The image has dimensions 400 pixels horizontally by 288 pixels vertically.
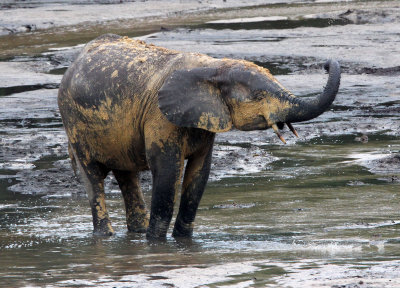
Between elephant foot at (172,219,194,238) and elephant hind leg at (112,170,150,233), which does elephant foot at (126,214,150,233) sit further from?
elephant foot at (172,219,194,238)

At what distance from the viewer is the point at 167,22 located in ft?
89.0

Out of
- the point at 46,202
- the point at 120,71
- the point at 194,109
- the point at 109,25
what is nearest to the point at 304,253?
the point at 194,109

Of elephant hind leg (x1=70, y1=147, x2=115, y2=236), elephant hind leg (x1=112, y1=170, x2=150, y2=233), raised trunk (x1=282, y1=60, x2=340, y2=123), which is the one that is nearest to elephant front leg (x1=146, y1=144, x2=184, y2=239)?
elephant hind leg (x1=70, y1=147, x2=115, y2=236)

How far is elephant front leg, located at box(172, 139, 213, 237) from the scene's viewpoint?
852 cm

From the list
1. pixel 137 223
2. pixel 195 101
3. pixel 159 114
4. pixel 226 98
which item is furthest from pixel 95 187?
pixel 226 98

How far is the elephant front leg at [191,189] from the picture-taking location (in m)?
8.52

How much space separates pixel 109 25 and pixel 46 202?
651 inches

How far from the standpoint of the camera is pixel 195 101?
7945mm

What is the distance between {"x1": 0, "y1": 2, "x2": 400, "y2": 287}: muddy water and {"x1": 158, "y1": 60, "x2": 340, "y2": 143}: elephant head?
100 cm

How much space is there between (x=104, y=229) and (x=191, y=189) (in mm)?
968

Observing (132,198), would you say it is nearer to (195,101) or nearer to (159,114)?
(159,114)

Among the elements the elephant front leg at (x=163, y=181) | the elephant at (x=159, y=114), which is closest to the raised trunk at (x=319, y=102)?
the elephant at (x=159, y=114)

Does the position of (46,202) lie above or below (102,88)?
below

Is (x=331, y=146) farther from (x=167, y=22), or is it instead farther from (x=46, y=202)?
(x=167, y=22)
